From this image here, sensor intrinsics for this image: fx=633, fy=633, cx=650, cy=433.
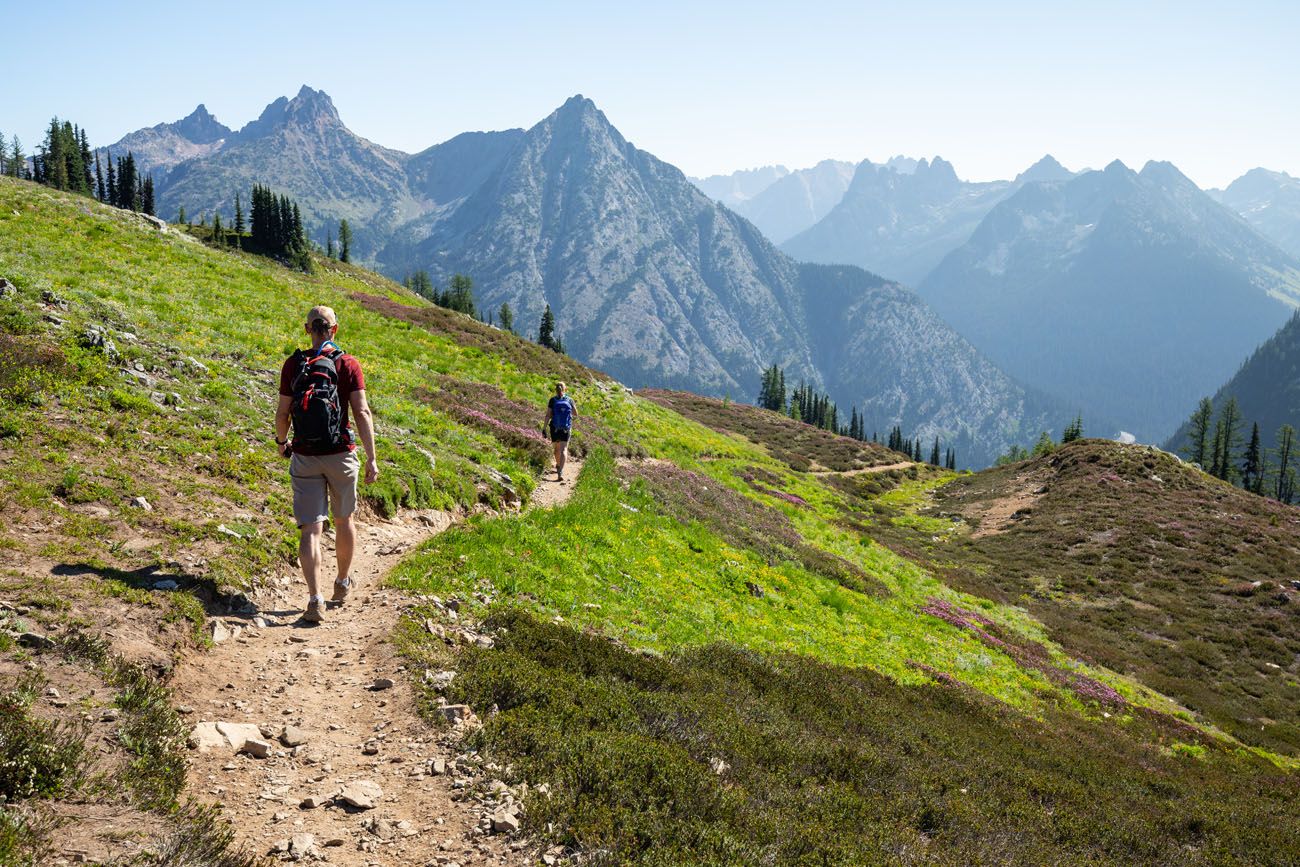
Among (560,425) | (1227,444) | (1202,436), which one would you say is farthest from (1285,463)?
(560,425)

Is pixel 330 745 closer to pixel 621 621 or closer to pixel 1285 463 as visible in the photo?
pixel 621 621

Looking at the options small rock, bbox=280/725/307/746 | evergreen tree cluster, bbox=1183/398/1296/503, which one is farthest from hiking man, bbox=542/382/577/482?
evergreen tree cluster, bbox=1183/398/1296/503

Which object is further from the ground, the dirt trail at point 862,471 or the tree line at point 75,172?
the tree line at point 75,172

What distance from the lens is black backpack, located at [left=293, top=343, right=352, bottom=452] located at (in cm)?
961

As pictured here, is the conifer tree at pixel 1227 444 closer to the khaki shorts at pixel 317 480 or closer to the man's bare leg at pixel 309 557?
the khaki shorts at pixel 317 480

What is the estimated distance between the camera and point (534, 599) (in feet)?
41.2

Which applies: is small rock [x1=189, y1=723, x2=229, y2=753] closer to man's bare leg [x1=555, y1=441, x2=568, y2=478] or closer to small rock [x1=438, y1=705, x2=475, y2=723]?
small rock [x1=438, y1=705, x2=475, y2=723]

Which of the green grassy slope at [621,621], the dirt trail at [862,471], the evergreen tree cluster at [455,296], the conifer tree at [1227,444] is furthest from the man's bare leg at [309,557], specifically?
the evergreen tree cluster at [455,296]

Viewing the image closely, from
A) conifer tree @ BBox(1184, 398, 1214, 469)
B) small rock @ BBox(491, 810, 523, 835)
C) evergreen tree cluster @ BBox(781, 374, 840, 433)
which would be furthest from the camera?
evergreen tree cluster @ BBox(781, 374, 840, 433)

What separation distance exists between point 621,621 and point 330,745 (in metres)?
6.83

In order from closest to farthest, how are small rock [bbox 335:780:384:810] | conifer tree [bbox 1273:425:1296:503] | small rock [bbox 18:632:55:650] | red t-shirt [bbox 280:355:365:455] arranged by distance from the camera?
small rock [bbox 335:780:384:810], small rock [bbox 18:632:55:650], red t-shirt [bbox 280:355:365:455], conifer tree [bbox 1273:425:1296:503]

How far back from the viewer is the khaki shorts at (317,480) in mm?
9914

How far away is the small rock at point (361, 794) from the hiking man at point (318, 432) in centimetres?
424

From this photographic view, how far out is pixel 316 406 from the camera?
31.5 ft
